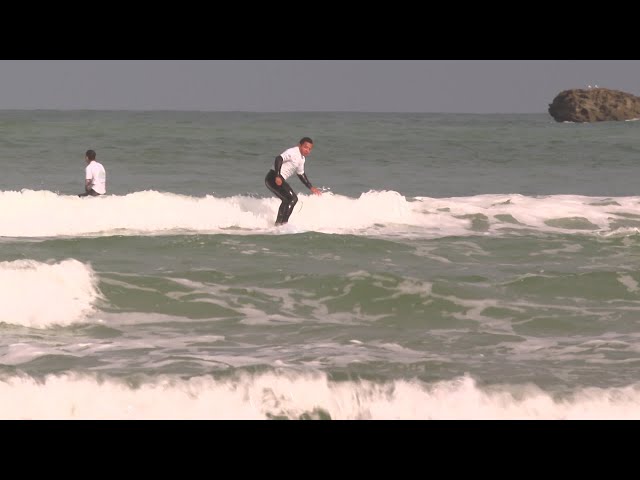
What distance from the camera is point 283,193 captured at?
15883 millimetres

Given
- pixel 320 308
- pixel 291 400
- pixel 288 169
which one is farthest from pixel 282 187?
pixel 291 400

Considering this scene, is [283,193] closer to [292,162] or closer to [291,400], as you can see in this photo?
[292,162]

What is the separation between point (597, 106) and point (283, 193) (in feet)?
201

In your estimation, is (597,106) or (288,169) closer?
(288,169)

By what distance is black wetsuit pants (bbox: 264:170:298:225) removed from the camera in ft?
51.8

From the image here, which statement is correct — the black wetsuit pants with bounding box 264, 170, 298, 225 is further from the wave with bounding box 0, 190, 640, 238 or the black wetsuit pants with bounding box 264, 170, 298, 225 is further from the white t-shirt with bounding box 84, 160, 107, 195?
the white t-shirt with bounding box 84, 160, 107, 195

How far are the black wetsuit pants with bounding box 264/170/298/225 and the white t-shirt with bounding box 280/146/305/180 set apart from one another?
0.17 meters

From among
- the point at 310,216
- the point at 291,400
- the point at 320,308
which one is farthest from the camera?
the point at 310,216

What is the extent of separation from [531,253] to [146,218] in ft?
24.6

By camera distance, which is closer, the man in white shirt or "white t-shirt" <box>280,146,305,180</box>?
"white t-shirt" <box>280,146,305,180</box>

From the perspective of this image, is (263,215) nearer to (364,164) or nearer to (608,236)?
(608,236)

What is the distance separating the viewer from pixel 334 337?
9.71 m

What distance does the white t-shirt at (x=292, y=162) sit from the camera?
15.6 metres

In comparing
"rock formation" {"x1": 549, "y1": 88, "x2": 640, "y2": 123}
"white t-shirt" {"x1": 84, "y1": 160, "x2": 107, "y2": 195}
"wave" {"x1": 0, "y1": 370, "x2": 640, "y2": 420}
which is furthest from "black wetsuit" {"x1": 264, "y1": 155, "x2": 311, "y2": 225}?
"rock formation" {"x1": 549, "y1": 88, "x2": 640, "y2": 123}
